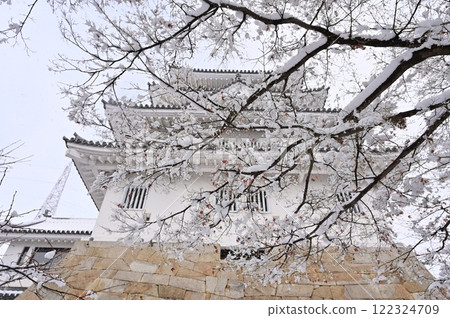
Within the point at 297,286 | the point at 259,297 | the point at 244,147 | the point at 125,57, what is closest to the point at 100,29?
the point at 125,57

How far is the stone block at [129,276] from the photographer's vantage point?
6.76 m

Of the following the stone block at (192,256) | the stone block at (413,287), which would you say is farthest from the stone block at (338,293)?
the stone block at (192,256)

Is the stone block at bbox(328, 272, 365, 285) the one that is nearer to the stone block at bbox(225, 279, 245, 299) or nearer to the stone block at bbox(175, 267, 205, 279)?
the stone block at bbox(225, 279, 245, 299)

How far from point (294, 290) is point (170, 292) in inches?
119

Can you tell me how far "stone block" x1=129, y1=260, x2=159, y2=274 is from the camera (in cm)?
693

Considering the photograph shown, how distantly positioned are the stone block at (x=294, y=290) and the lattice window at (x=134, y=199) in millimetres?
4585

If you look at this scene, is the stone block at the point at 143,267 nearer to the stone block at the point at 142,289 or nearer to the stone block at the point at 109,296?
the stone block at the point at 142,289

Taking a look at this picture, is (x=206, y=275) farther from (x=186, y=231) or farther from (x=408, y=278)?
(x=408, y=278)

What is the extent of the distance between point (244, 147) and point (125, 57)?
233cm

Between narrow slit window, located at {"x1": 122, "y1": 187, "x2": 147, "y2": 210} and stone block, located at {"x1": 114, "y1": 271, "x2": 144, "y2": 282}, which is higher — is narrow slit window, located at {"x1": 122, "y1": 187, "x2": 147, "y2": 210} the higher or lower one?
the higher one

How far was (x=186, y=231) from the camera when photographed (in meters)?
4.55

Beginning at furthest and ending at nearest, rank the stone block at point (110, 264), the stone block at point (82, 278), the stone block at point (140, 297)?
the stone block at point (110, 264)
the stone block at point (82, 278)
the stone block at point (140, 297)

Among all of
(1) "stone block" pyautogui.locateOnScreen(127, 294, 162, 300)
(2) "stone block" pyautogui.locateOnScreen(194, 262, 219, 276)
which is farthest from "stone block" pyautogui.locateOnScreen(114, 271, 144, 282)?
(2) "stone block" pyautogui.locateOnScreen(194, 262, 219, 276)

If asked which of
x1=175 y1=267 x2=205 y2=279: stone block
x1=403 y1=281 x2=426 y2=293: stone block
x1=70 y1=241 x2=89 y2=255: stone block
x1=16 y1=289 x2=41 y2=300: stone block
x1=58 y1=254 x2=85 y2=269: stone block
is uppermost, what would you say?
x1=70 y1=241 x2=89 y2=255: stone block
